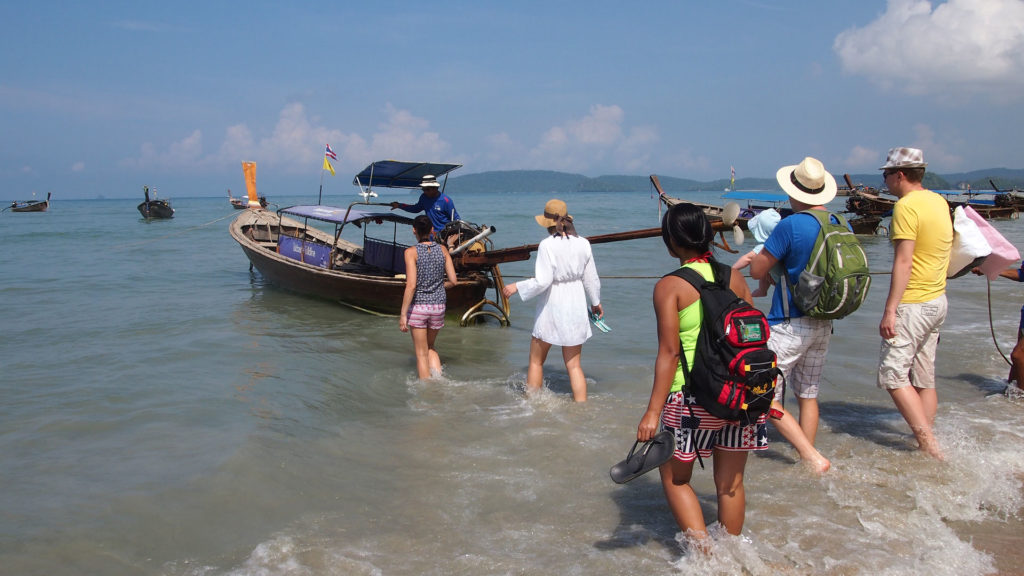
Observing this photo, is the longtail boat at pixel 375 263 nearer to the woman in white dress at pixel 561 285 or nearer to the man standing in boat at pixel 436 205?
the man standing in boat at pixel 436 205

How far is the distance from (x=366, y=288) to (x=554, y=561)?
781cm

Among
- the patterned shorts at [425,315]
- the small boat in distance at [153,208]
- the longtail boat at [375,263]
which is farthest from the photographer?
the small boat in distance at [153,208]

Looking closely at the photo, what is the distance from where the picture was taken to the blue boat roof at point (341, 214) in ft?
34.3

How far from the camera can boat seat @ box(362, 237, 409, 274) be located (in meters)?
10.9

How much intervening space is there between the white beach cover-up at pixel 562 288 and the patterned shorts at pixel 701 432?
2688 mm

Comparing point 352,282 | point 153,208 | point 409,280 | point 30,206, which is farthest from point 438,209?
point 30,206

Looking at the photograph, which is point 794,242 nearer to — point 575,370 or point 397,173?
point 575,370

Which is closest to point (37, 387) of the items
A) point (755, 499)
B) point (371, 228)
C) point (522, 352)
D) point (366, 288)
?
point (366, 288)

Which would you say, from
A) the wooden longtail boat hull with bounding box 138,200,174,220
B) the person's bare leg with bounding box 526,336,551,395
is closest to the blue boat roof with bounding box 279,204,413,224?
the person's bare leg with bounding box 526,336,551,395

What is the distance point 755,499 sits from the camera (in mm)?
4031

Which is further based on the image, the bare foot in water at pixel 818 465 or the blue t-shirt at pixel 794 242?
the bare foot in water at pixel 818 465

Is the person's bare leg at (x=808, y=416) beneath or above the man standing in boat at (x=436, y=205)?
beneath

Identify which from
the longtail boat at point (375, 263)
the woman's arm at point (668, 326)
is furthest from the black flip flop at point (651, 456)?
the longtail boat at point (375, 263)

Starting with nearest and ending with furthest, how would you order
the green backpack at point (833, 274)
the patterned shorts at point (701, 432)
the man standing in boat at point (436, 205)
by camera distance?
1. the patterned shorts at point (701, 432)
2. the green backpack at point (833, 274)
3. the man standing in boat at point (436, 205)
